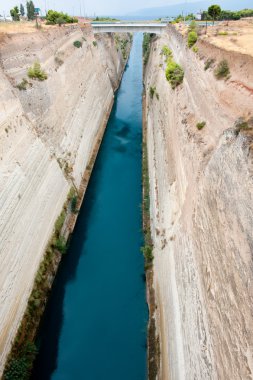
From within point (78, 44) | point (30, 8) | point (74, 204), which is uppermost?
point (30, 8)

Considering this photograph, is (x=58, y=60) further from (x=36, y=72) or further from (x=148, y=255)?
(x=148, y=255)

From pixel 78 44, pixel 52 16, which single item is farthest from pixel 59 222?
pixel 52 16

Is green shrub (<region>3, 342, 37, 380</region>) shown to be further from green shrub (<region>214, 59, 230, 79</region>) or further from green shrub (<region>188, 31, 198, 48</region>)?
green shrub (<region>188, 31, 198, 48</region>)

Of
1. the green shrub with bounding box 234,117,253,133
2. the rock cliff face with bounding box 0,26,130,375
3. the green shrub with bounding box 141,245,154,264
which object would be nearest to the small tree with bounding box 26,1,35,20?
the rock cliff face with bounding box 0,26,130,375

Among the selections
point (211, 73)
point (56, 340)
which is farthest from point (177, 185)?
point (56, 340)

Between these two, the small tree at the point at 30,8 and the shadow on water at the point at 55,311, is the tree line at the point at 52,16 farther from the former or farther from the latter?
the shadow on water at the point at 55,311

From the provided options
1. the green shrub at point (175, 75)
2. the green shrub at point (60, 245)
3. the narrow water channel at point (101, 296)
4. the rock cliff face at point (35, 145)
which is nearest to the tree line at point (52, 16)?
the rock cliff face at point (35, 145)
